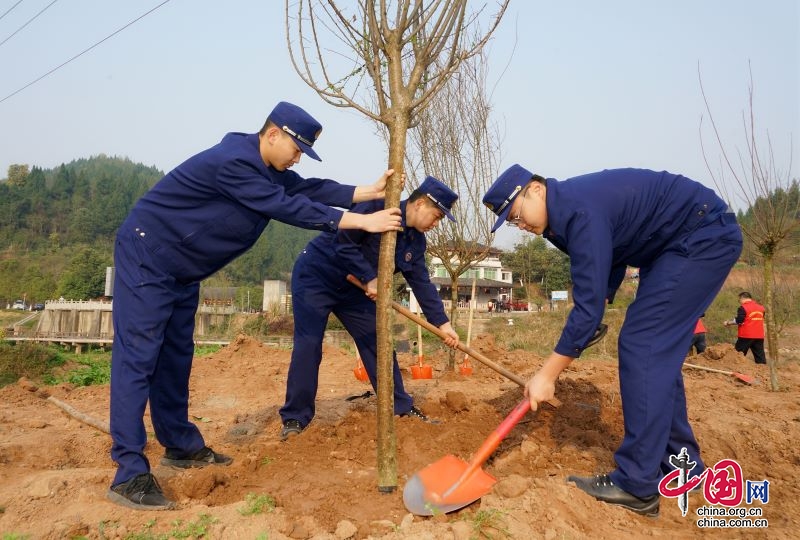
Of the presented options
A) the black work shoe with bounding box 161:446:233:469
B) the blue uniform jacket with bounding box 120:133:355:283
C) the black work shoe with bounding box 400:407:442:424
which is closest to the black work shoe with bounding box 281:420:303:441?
the black work shoe with bounding box 161:446:233:469

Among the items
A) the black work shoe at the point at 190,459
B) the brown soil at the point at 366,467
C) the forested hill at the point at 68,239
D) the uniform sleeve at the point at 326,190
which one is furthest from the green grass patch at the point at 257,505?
the forested hill at the point at 68,239

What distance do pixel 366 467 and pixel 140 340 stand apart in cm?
154

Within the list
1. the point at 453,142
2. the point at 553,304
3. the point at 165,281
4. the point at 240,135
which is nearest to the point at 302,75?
the point at 240,135

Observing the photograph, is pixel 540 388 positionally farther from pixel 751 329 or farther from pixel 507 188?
pixel 751 329

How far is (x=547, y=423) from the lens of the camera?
4.34 meters

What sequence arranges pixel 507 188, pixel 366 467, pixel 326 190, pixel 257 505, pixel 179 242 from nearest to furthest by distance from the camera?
pixel 257 505, pixel 507 188, pixel 179 242, pixel 366 467, pixel 326 190

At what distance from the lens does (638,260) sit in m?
3.07

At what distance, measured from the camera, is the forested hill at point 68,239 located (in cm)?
6606

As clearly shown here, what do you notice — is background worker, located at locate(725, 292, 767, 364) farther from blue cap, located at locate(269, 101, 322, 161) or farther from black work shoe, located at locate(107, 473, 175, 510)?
black work shoe, located at locate(107, 473, 175, 510)

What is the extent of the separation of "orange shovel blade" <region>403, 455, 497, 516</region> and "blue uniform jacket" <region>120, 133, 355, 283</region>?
4.48 ft

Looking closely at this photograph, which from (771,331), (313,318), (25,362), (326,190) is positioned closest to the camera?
(326,190)

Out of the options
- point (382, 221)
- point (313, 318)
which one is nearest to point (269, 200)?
point (382, 221)

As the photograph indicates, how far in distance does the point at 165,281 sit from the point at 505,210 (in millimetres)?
1879

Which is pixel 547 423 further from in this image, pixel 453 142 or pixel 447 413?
pixel 453 142
